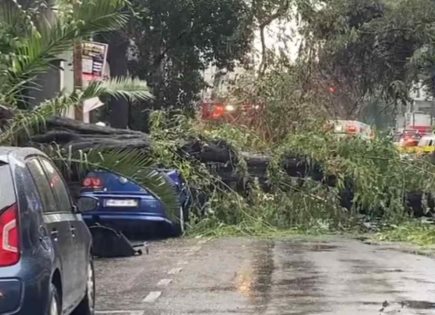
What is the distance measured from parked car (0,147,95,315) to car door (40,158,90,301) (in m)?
0.01

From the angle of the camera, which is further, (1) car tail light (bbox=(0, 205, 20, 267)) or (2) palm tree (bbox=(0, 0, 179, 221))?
(2) palm tree (bbox=(0, 0, 179, 221))

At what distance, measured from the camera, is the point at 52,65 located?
41.3 ft

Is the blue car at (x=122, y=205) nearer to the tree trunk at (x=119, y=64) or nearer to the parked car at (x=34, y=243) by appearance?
the parked car at (x=34, y=243)

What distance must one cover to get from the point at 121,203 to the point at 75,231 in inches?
319

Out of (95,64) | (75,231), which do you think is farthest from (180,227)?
(75,231)

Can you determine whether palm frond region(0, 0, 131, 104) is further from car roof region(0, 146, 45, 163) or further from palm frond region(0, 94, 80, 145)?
car roof region(0, 146, 45, 163)

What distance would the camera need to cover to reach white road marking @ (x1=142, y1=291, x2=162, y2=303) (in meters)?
10.4

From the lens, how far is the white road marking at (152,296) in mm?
10352

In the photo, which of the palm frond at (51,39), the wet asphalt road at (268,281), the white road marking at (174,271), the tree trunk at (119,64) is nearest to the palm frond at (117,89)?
the palm frond at (51,39)

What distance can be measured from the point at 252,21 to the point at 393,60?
5282mm

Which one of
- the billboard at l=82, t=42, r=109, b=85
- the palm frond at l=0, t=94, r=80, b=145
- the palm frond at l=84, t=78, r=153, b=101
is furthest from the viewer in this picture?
the billboard at l=82, t=42, r=109, b=85

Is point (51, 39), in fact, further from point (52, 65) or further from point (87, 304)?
point (87, 304)

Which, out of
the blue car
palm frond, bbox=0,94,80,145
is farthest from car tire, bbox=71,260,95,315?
the blue car

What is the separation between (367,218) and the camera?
19.6m
